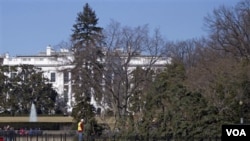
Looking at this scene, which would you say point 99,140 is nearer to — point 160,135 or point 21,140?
point 160,135

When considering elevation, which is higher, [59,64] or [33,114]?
[59,64]

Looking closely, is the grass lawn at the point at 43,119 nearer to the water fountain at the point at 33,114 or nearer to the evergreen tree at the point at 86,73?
the water fountain at the point at 33,114

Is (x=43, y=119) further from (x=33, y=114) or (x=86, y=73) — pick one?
(x=86, y=73)

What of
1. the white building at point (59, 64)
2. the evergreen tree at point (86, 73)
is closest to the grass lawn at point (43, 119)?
the white building at point (59, 64)

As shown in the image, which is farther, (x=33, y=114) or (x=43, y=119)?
(x=33, y=114)

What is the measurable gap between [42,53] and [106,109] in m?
72.3

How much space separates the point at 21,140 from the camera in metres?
40.5

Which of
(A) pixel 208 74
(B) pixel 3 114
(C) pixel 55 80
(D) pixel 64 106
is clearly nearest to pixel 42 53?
(C) pixel 55 80

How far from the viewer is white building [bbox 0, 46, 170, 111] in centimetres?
6743

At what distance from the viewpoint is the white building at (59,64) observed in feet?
221

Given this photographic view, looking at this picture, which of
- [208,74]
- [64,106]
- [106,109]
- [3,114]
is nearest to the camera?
[208,74]

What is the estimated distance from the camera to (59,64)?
68.4 meters

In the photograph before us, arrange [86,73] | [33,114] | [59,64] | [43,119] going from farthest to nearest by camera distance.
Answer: [33,114] → [43,119] → [59,64] → [86,73]

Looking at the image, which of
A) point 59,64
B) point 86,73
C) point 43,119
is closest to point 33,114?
point 43,119
